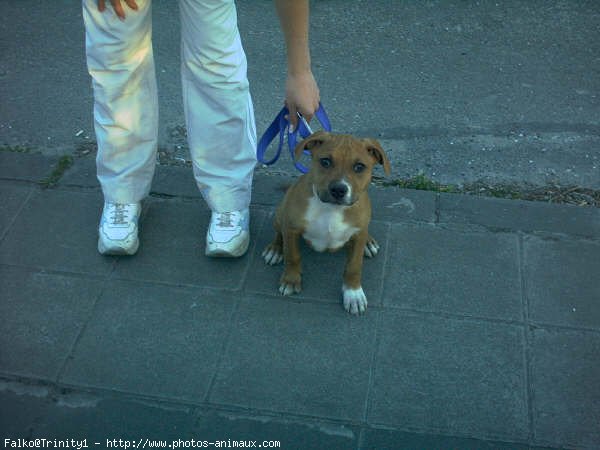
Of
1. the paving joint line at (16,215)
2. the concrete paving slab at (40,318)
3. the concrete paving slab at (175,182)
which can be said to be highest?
the concrete paving slab at (40,318)

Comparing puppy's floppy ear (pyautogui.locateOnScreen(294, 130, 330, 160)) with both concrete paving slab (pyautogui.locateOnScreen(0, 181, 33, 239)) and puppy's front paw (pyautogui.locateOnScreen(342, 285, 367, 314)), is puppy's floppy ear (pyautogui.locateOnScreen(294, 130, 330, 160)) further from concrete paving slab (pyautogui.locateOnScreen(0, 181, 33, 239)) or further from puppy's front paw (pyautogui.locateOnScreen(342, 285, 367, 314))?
concrete paving slab (pyautogui.locateOnScreen(0, 181, 33, 239))

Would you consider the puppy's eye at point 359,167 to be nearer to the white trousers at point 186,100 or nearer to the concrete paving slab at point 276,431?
the white trousers at point 186,100

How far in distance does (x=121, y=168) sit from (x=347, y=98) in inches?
85.7

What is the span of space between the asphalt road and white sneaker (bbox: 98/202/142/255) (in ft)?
3.01

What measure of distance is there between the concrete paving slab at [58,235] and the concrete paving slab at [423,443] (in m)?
1.83

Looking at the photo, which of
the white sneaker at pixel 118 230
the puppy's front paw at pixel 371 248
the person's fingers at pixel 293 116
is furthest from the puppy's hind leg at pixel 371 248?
the white sneaker at pixel 118 230

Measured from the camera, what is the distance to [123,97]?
11.6ft

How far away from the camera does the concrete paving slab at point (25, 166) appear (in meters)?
4.44

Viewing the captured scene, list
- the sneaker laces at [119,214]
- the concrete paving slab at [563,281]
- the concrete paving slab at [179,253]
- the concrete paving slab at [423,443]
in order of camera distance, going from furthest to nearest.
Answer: the sneaker laces at [119,214]
the concrete paving slab at [179,253]
the concrete paving slab at [563,281]
the concrete paving slab at [423,443]

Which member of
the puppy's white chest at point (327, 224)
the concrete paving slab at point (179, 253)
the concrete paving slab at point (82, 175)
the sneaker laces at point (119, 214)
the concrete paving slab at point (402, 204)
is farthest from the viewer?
the concrete paving slab at point (82, 175)

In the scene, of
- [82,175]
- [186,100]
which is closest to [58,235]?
[82,175]

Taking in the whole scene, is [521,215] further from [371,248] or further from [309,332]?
[309,332]

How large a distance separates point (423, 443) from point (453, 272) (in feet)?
3.80

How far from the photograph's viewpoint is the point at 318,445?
290cm
